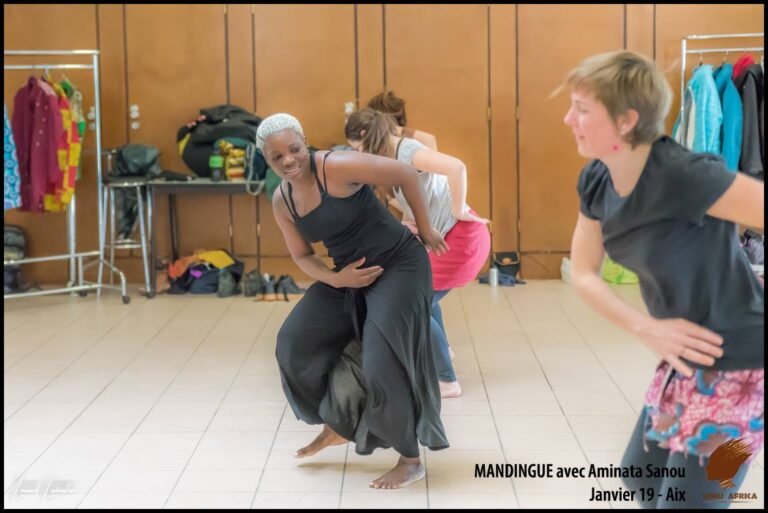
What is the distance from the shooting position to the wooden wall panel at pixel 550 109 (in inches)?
316

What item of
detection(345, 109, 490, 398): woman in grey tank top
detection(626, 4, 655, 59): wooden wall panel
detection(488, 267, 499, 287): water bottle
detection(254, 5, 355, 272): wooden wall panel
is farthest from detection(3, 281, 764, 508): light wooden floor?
detection(626, 4, 655, 59): wooden wall panel

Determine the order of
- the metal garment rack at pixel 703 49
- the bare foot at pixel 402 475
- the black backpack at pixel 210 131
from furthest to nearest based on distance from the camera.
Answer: the black backpack at pixel 210 131, the metal garment rack at pixel 703 49, the bare foot at pixel 402 475

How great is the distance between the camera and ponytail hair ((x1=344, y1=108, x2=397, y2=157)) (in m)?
4.27

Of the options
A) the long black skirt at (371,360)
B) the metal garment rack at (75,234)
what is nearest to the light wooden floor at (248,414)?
the long black skirt at (371,360)

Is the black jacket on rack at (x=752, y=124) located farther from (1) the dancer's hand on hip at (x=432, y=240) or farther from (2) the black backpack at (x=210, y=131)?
(1) the dancer's hand on hip at (x=432, y=240)

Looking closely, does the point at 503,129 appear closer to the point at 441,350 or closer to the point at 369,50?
the point at 369,50

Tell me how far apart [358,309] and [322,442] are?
0.62 metres

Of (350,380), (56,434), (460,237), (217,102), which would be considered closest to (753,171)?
(460,237)

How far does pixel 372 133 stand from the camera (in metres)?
4.27

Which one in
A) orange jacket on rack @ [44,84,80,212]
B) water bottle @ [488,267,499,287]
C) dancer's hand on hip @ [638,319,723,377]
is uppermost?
orange jacket on rack @ [44,84,80,212]

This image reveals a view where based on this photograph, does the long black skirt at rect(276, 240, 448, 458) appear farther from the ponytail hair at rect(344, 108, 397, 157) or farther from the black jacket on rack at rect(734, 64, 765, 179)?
the black jacket on rack at rect(734, 64, 765, 179)

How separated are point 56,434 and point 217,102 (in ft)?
14.6

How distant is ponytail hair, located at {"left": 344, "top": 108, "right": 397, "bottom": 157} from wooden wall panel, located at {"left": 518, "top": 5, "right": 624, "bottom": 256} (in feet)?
13.2

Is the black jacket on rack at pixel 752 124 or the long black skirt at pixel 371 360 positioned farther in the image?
the black jacket on rack at pixel 752 124
